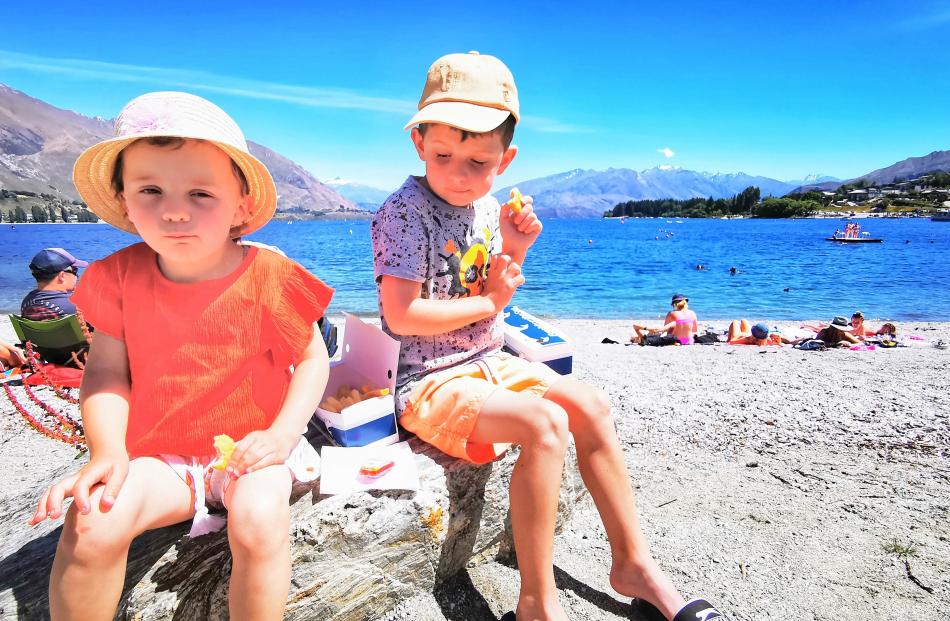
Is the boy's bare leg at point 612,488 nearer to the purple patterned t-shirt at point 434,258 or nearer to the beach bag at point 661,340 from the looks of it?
the purple patterned t-shirt at point 434,258

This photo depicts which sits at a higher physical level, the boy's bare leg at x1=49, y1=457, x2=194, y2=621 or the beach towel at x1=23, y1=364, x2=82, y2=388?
the boy's bare leg at x1=49, y1=457, x2=194, y2=621

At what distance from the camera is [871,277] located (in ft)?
88.0

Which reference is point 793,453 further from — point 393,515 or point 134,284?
point 134,284

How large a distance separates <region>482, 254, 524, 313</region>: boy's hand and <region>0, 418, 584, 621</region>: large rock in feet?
2.61

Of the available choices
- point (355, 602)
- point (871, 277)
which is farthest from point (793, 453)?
point (871, 277)

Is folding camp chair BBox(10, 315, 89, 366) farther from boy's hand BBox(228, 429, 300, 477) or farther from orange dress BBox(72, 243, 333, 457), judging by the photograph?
boy's hand BBox(228, 429, 300, 477)

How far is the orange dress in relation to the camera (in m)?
1.85

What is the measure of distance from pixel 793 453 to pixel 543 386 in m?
2.58

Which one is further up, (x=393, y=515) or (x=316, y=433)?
(x=316, y=433)

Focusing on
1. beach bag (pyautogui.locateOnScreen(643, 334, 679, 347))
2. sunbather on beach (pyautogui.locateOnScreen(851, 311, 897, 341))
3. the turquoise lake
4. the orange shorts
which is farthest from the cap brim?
the turquoise lake

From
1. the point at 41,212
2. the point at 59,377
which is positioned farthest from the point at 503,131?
the point at 41,212

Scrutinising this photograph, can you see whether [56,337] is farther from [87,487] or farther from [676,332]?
[676,332]

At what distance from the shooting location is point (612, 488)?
2.33 meters

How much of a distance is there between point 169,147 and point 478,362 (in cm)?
154
